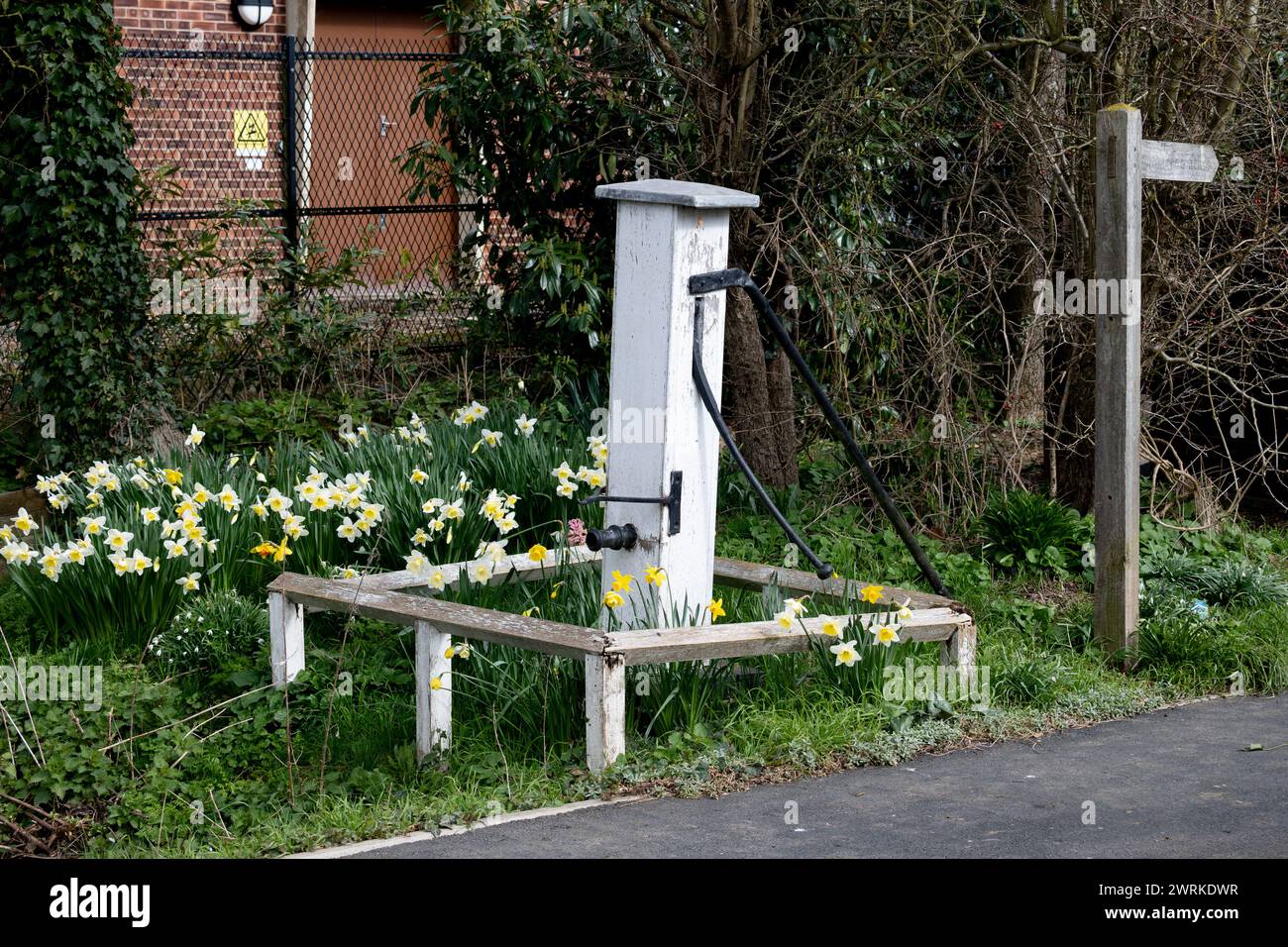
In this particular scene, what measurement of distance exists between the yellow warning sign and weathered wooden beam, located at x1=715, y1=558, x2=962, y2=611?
6.85 m

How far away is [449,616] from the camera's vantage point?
5395 millimetres

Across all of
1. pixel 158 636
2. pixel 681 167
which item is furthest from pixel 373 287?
pixel 158 636

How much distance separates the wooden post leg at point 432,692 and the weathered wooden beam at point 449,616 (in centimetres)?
5

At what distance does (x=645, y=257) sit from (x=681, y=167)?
3.51 meters

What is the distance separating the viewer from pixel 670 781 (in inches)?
197

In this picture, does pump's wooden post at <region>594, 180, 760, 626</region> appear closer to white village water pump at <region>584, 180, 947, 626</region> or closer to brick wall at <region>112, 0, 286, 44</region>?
white village water pump at <region>584, 180, 947, 626</region>

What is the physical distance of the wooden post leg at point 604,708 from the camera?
5012 millimetres

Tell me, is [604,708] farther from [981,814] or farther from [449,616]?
[981,814]

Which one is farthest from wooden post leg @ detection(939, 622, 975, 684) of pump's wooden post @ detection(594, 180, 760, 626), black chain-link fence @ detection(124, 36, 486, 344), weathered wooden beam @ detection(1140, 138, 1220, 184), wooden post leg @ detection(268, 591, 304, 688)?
black chain-link fence @ detection(124, 36, 486, 344)

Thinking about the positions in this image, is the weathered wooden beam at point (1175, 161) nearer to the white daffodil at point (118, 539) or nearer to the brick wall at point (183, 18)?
the white daffodil at point (118, 539)

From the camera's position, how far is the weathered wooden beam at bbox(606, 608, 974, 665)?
5109 mm

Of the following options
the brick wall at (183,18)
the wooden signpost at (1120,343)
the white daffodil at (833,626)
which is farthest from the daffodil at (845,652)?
the brick wall at (183,18)

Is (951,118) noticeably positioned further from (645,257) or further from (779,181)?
(645,257)

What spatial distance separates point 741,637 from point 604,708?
0.58 metres
